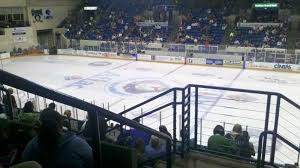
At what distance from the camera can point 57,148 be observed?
82.9 inches

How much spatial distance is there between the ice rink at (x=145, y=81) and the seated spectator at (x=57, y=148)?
9758 millimetres

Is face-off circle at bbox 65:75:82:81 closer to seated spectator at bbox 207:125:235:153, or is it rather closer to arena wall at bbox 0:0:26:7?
arena wall at bbox 0:0:26:7

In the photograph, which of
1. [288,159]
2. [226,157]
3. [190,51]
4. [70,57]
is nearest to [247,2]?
[190,51]

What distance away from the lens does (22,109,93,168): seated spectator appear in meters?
A: 2.06

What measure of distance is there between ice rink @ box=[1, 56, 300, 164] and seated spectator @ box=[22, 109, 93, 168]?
32.0 ft

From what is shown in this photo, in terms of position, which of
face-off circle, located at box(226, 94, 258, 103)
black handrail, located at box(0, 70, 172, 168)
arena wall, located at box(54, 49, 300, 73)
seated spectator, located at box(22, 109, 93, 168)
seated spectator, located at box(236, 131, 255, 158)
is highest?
black handrail, located at box(0, 70, 172, 168)

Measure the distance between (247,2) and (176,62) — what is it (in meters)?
12.1

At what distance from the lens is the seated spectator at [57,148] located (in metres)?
2.06

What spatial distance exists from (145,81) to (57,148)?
17781 millimetres

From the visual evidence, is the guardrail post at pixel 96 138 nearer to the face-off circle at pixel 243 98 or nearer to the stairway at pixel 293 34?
the face-off circle at pixel 243 98

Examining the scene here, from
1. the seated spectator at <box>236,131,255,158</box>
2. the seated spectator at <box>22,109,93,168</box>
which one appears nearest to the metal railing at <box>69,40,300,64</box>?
the seated spectator at <box>236,131,255,158</box>

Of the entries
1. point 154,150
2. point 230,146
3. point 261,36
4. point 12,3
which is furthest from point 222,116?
point 12,3

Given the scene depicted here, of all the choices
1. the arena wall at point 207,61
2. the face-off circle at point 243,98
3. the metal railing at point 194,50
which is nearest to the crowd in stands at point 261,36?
the metal railing at point 194,50

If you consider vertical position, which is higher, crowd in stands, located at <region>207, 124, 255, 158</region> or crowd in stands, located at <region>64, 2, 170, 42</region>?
crowd in stands, located at <region>64, 2, 170, 42</region>
